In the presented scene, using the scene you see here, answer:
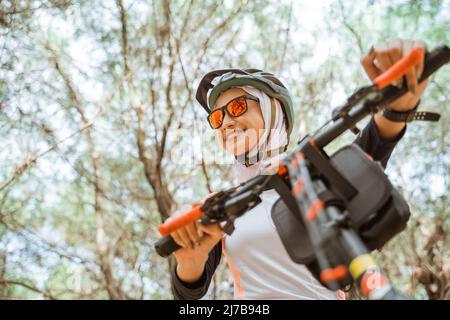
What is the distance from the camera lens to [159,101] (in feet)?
20.5

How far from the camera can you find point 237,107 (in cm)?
209

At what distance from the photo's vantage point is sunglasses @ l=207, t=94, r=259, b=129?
2.08 meters

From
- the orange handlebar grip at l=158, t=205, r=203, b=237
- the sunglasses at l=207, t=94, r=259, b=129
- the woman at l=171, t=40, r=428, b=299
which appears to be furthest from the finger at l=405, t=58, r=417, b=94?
the sunglasses at l=207, t=94, r=259, b=129

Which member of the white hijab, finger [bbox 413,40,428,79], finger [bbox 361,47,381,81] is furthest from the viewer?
the white hijab

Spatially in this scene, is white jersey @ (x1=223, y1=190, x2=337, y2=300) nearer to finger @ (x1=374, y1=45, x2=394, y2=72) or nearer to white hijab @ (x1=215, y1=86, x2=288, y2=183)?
white hijab @ (x1=215, y1=86, x2=288, y2=183)

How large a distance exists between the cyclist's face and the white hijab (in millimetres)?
21

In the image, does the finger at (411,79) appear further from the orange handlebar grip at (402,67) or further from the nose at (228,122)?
the nose at (228,122)

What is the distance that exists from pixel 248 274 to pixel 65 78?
4.68 m

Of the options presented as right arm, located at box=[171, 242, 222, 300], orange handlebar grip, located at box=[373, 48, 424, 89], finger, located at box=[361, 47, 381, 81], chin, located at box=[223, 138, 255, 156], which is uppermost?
chin, located at box=[223, 138, 255, 156]

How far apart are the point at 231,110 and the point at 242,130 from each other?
101 mm

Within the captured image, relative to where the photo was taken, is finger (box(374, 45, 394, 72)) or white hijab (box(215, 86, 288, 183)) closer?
finger (box(374, 45, 394, 72))

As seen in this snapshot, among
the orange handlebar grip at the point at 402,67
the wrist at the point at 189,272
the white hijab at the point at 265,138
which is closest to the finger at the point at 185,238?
the wrist at the point at 189,272
